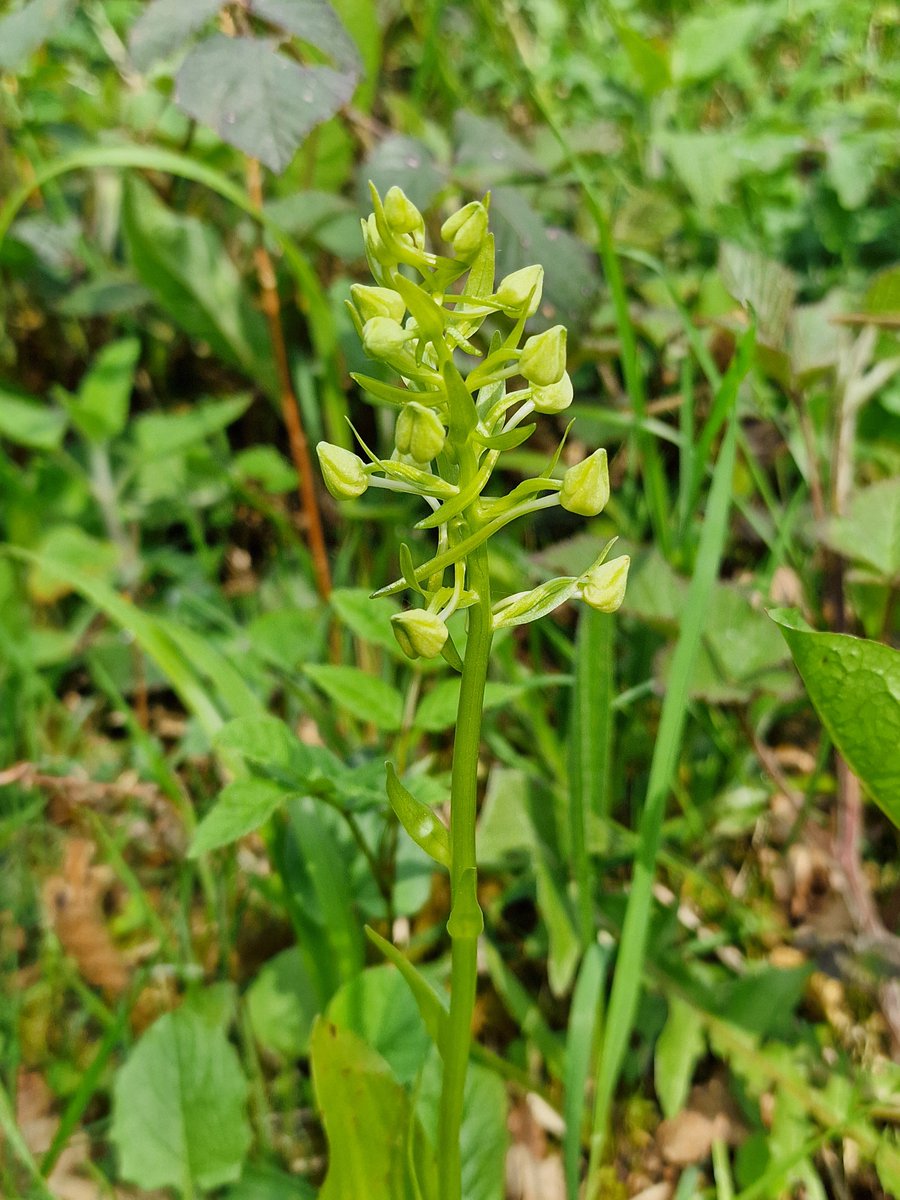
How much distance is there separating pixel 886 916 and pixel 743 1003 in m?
0.26

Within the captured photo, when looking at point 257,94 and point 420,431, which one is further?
point 257,94

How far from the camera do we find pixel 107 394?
2.09 m

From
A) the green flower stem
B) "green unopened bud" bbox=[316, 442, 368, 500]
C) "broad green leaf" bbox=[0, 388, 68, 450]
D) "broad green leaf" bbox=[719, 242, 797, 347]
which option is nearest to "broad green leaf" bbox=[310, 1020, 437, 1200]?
the green flower stem

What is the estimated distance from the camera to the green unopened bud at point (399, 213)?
2.49ft

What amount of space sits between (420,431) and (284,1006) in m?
0.97

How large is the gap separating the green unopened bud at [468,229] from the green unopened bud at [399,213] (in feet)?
0.09

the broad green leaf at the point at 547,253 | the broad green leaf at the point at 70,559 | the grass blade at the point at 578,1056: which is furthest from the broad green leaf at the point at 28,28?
the grass blade at the point at 578,1056

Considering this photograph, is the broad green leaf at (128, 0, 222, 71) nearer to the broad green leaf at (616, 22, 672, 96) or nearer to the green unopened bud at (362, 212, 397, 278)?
the green unopened bud at (362, 212, 397, 278)

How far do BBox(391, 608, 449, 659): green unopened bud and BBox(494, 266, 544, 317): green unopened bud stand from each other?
0.25 meters

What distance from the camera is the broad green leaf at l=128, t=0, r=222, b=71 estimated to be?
4.79 ft

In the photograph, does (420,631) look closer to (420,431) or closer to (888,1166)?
(420,431)

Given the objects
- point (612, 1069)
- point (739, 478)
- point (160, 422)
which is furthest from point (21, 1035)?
point (739, 478)

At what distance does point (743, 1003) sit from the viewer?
53.6 inches

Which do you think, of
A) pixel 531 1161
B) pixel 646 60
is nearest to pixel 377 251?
pixel 531 1161
